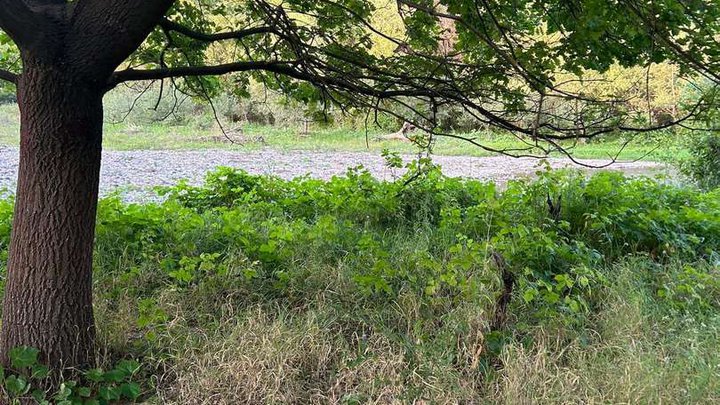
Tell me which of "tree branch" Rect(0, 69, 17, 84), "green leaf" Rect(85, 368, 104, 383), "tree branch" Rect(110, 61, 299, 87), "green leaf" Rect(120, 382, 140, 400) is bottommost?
"green leaf" Rect(120, 382, 140, 400)

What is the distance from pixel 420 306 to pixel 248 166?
10.5 m

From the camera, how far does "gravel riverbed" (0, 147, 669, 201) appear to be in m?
10.4

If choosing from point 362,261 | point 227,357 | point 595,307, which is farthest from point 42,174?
point 595,307

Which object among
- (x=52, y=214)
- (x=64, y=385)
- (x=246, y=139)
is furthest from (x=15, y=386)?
(x=246, y=139)

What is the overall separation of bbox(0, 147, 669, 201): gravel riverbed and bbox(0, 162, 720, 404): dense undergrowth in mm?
5180

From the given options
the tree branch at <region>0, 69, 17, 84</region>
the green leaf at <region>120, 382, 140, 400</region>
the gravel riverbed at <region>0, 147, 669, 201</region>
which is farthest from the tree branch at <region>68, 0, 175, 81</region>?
the gravel riverbed at <region>0, 147, 669, 201</region>

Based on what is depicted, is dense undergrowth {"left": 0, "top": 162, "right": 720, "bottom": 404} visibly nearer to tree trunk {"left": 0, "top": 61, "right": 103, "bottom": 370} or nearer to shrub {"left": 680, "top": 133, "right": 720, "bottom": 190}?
tree trunk {"left": 0, "top": 61, "right": 103, "bottom": 370}

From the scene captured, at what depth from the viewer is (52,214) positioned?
227 cm

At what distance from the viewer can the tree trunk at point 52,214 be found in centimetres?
219

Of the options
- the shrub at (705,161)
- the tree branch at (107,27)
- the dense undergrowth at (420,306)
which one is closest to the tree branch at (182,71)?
the tree branch at (107,27)

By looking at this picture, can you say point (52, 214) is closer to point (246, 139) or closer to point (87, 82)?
point (87, 82)

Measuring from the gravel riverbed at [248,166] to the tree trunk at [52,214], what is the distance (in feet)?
20.2

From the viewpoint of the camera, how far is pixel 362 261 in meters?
3.62

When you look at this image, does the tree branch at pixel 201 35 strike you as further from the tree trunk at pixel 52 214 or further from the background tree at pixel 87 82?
the tree trunk at pixel 52 214
